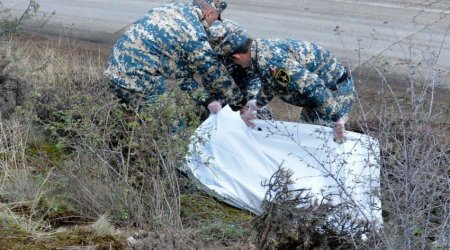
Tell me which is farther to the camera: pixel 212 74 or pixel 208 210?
pixel 212 74

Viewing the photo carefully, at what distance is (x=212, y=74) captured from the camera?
633 cm

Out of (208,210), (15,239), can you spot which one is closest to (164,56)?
(208,210)

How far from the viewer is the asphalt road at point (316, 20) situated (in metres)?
11.6

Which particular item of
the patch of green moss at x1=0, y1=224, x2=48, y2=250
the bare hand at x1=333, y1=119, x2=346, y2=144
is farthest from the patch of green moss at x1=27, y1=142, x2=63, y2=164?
the bare hand at x1=333, y1=119, x2=346, y2=144

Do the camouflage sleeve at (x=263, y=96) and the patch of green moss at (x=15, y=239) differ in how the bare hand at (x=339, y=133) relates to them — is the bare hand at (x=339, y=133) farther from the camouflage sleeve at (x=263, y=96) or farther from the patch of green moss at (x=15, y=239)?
the patch of green moss at (x=15, y=239)

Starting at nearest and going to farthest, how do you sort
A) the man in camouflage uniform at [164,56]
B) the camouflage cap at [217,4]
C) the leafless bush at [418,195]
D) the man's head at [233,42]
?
the leafless bush at [418,195]
the man's head at [233,42]
the man in camouflage uniform at [164,56]
the camouflage cap at [217,4]

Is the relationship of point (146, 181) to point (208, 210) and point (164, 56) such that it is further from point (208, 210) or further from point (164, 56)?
point (164, 56)

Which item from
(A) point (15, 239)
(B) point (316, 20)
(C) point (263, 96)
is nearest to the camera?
(A) point (15, 239)

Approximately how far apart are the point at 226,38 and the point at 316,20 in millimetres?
7109

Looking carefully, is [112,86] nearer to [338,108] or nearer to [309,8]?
[338,108]

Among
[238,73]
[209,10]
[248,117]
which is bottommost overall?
[248,117]

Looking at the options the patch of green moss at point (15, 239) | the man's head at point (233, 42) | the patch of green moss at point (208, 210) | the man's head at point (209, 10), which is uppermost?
the man's head at point (209, 10)

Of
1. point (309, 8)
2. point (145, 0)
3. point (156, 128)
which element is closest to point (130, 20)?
point (145, 0)

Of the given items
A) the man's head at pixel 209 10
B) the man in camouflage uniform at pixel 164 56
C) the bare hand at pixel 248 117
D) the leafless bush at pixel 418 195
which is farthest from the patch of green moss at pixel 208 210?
the man's head at pixel 209 10
